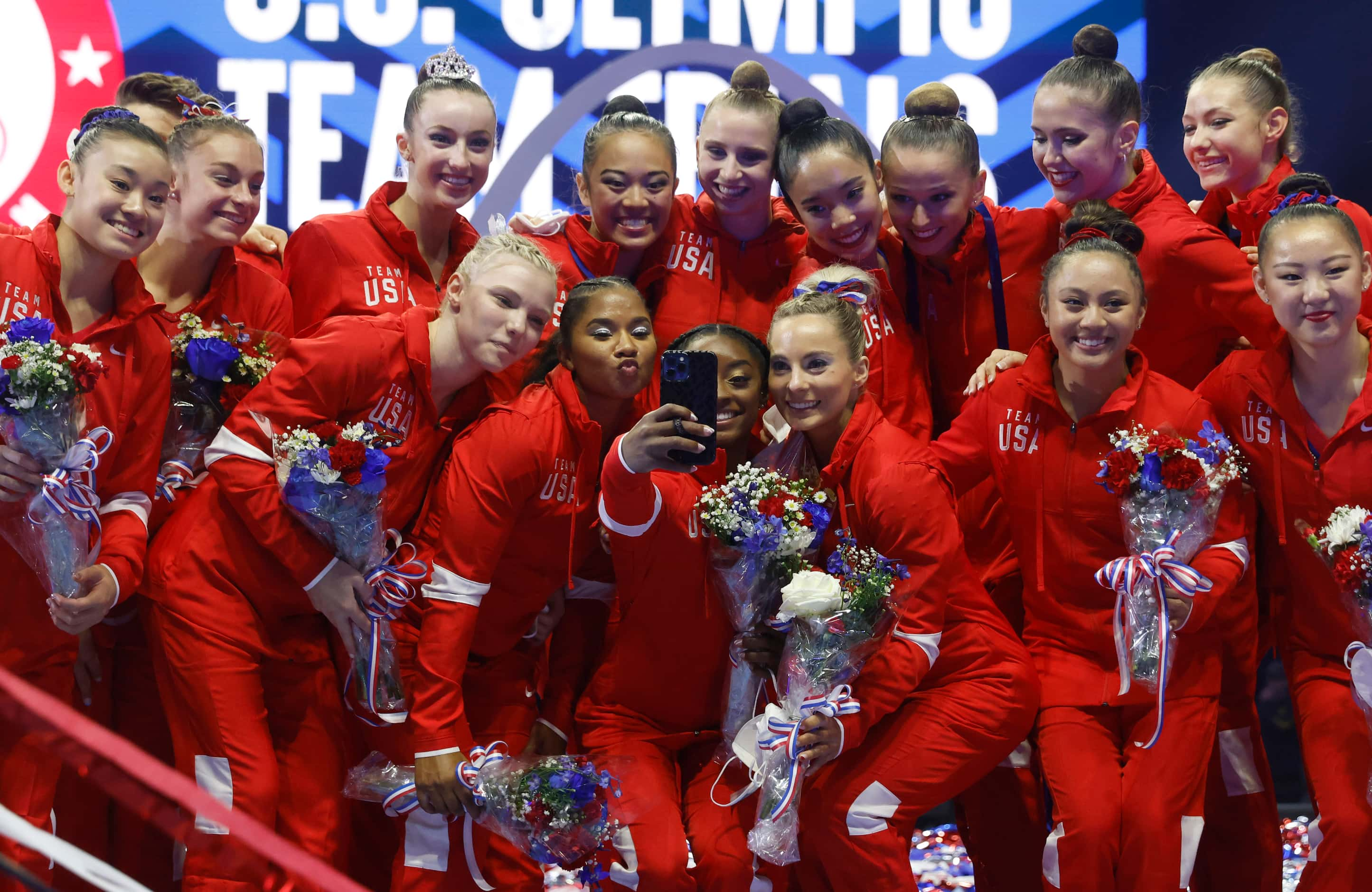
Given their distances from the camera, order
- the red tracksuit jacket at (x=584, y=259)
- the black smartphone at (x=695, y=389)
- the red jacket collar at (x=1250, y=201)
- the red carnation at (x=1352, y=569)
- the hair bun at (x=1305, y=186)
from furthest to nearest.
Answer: the red jacket collar at (x=1250, y=201), the red tracksuit jacket at (x=584, y=259), the hair bun at (x=1305, y=186), the red carnation at (x=1352, y=569), the black smartphone at (x=695, y=389)

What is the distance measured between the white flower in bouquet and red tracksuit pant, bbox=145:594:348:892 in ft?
9.22

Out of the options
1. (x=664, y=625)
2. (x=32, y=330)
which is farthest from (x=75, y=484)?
(x=664, y=625)

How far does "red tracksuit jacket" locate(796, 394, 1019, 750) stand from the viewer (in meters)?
3.69

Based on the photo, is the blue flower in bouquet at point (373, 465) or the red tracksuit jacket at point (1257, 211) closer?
the blue flower in bouquet at point (373, 465)

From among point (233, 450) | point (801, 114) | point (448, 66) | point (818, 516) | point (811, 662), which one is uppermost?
point (448, 66)

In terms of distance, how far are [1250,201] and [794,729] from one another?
2.43m

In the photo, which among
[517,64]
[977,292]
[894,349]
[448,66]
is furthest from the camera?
[517,64]

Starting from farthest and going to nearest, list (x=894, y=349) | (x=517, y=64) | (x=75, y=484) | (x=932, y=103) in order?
(x=517, y=64) < (x=932, y=103) < (x=894, y=349) < (x=75, y=484)

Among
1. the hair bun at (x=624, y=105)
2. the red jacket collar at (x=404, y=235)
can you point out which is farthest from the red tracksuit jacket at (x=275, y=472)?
the hair bun at (x=624, y=105)

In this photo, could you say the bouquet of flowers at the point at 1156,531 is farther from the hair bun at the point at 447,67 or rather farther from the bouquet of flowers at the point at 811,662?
the hair bun at the point at 447,67

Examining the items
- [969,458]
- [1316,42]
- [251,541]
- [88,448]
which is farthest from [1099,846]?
[1316,42]

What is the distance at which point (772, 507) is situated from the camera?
3.55 m

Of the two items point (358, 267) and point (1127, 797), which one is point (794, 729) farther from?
point (358, 267)

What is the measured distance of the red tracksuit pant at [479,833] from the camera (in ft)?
12.4
